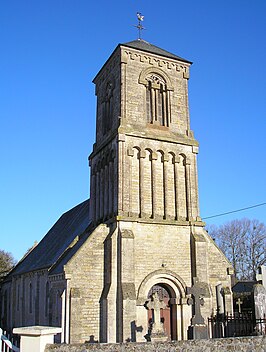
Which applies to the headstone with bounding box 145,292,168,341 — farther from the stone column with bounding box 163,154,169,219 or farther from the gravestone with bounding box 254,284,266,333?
the stone column with bounding box 163,154,169,219

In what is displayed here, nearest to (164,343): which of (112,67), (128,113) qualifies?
(128,113)

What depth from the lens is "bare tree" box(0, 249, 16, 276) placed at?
5113cm

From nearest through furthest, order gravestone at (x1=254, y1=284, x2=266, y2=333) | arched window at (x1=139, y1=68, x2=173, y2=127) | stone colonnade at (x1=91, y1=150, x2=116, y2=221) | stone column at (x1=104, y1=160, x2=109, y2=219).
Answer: gravestone at (x1=254, y1=284, x2=266, y2=333), stone colonnade at (x1=91, y1=150, x2=116, y2=221), stone column at (x1=104, y1=160, x2=109, y2=219), arched window at (x1=139, y1=68, x2=173, y2=127)

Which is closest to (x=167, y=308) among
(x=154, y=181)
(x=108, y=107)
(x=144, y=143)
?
(x=154, y=181)

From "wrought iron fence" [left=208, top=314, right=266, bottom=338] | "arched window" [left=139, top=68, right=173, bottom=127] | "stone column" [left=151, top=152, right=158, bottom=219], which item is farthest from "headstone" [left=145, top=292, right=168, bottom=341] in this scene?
"arched window" [left=139, top=68, right=173, bottom=127]

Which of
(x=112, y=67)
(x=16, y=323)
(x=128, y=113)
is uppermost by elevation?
(x=112, y=67)

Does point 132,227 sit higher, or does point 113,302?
point 132,227

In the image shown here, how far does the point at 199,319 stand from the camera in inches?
729

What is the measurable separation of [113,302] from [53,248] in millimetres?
10548

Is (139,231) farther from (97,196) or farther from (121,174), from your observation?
(97,196)

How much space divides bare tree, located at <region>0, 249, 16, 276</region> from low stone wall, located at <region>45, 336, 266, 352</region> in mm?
42192

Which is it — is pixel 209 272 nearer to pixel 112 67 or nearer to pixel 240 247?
pixel 112 67

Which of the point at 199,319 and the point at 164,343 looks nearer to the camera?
the point at 164,343

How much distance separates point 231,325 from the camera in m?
19.1
